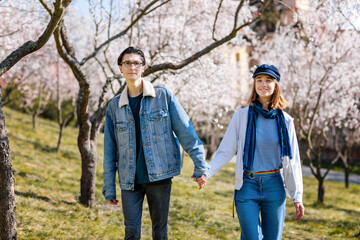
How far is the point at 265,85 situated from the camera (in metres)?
3.28

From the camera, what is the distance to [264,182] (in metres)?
3.10

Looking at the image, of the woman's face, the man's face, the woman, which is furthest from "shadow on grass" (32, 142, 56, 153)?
the woman's face

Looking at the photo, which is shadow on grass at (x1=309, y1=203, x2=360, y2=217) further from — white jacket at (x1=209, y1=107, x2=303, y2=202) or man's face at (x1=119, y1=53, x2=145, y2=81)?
man's face at (x1=119, y1=53, x2=145, y2=81)

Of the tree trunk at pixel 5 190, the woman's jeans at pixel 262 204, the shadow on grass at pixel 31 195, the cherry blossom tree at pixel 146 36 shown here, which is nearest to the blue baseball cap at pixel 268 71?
the woman's jeans at pixel 262 204

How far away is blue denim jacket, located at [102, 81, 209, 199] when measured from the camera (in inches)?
125

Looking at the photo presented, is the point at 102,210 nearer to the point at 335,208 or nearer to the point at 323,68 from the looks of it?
the point at 335,208

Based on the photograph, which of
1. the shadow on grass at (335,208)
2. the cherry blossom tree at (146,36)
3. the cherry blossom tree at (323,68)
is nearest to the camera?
the cherry blossom tree at (146,36)

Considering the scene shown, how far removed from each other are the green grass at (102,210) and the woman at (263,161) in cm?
301

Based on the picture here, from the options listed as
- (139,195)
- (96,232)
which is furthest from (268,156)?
(96,232)

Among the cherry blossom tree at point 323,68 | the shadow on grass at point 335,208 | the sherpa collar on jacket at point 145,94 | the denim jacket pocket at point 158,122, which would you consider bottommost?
the shadow on grass at point 335,208

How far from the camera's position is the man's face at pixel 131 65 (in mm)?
3199

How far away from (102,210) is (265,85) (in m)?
4.78

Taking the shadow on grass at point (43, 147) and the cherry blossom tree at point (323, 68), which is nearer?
the cherry blossom tree at point (323, 68)

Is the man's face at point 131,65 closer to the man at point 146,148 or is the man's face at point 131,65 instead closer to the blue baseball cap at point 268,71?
the man at point 146,148
